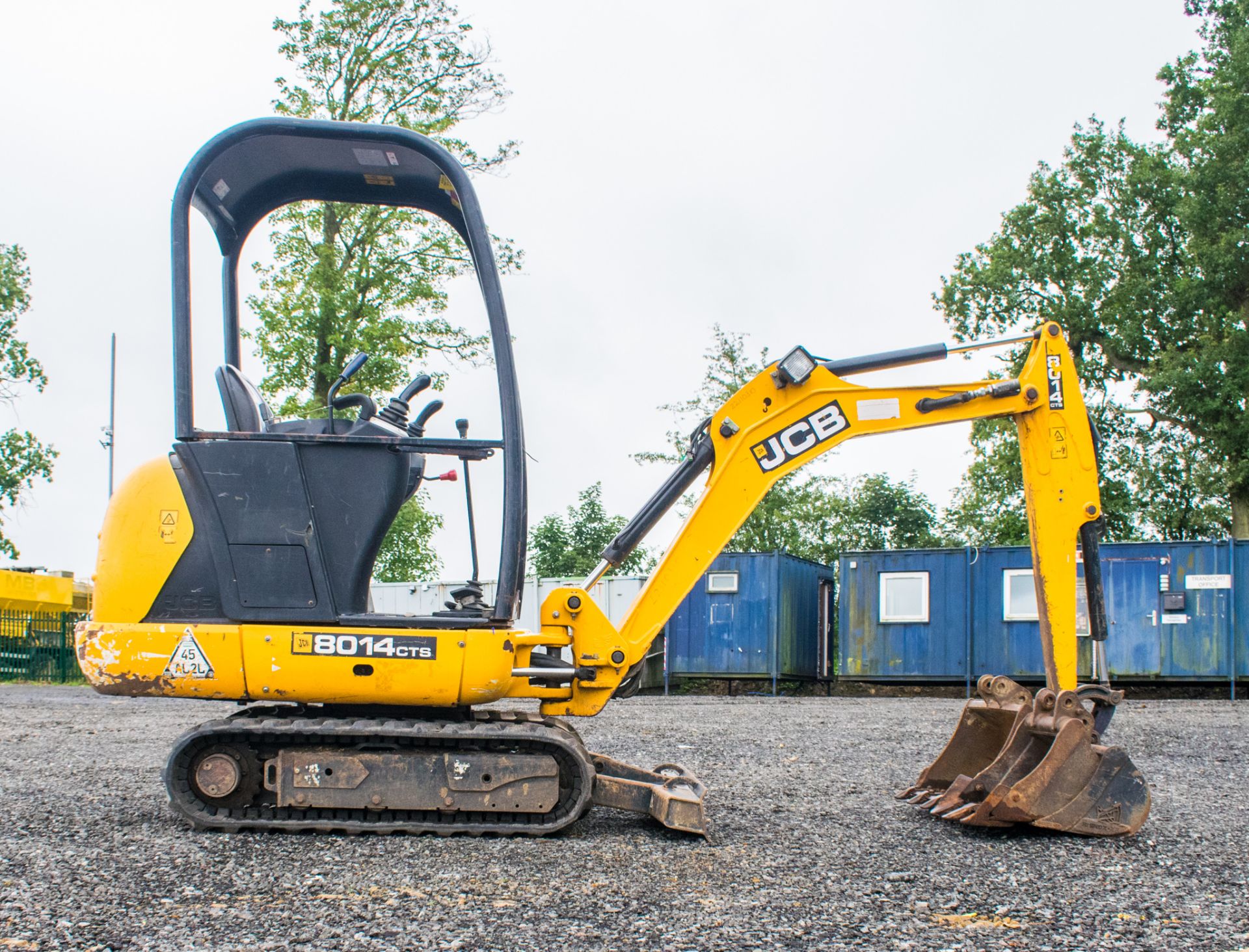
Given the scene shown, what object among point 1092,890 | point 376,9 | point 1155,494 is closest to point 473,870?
point 1092,890

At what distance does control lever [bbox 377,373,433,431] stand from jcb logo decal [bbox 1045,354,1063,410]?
3.20 meters

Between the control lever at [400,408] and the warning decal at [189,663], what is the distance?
136cm

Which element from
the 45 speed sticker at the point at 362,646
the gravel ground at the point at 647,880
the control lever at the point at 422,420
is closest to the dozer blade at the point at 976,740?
the gravel ground at the point at 647,880

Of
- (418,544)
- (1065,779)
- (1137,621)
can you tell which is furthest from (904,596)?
(1065,779)

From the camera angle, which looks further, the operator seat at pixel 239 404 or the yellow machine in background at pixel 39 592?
the yellow machine in background at pixel 39 592

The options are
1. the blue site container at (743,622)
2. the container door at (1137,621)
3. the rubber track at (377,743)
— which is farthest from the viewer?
the blue site container at (743,622)

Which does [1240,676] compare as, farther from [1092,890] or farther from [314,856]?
[314,856]

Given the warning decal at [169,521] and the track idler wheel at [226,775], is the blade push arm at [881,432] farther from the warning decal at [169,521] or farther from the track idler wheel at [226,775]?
the warning decal at [169,521]

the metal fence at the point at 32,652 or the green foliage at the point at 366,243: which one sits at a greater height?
the green foliage at the point at 366,243

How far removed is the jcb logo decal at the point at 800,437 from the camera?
6.07m

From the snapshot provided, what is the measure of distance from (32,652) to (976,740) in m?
22.7

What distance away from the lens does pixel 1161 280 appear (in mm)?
27672

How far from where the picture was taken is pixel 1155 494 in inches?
1172

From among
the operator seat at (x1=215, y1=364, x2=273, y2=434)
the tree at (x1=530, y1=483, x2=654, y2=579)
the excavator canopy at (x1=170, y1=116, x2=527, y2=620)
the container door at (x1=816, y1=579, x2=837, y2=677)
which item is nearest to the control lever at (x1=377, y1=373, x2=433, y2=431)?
the excavator canopy at (x1=170, y1=116, x2=527, y2=620)
